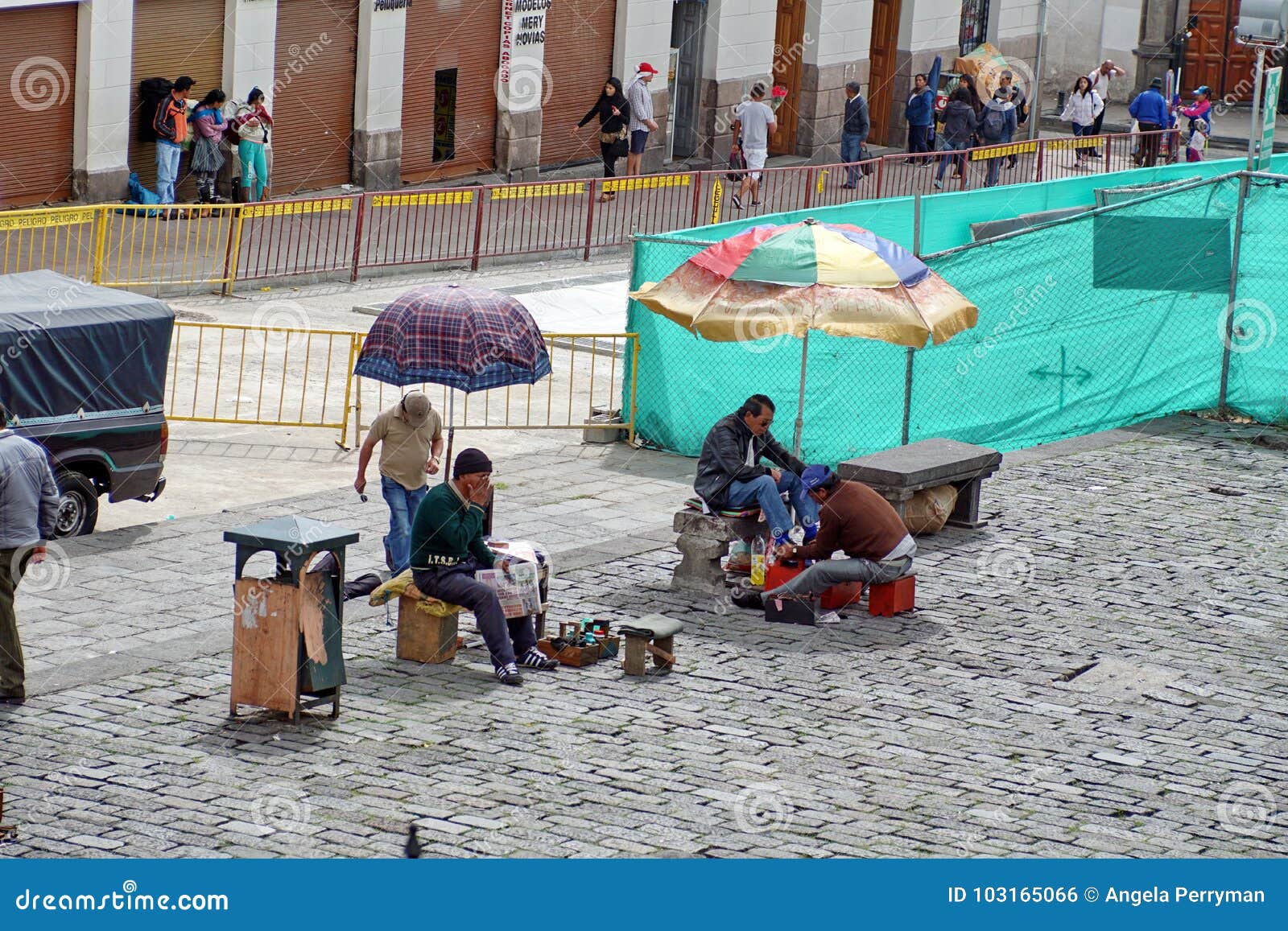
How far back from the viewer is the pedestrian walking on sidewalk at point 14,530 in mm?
10648

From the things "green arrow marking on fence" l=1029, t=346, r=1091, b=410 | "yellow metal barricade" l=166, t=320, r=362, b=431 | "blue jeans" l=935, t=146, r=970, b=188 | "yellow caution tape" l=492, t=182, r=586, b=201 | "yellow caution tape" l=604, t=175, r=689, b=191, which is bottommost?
"yellow metal barricade" l=166, t=320, r=362, b=431

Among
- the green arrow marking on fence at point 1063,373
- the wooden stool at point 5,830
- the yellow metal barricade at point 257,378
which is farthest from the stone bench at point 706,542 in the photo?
the wooden stool at point 5,830

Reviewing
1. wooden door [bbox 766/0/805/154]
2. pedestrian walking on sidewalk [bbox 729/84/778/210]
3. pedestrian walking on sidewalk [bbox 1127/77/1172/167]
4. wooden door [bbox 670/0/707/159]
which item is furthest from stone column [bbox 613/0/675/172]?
pedestrian walking on sidewalk [bbox 1127/77/1172/167]

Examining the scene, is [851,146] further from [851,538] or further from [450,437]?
[851,538]

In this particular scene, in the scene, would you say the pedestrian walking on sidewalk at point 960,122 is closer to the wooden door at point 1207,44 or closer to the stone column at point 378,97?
the stone column at point 378,97

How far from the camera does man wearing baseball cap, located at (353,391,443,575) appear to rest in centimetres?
1307

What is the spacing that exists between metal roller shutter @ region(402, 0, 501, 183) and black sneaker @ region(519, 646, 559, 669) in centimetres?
1830

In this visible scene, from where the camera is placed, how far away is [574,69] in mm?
31250

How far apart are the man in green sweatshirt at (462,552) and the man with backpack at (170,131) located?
14738 millimetres

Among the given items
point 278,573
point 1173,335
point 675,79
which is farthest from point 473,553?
point 675,79

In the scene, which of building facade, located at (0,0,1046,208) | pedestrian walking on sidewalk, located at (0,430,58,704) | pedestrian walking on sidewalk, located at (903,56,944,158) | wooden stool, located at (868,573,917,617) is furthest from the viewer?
pedestrian walking on sidewalk, located at (903,56,944,158)

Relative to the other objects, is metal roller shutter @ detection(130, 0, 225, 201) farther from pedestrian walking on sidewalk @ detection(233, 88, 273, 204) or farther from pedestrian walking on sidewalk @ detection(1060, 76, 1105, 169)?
pedestrian walking on sidewalk @ detection(1060, 76, 1105, 169)

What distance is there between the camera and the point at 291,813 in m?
9.37

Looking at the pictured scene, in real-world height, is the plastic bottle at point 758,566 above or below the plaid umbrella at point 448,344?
below
